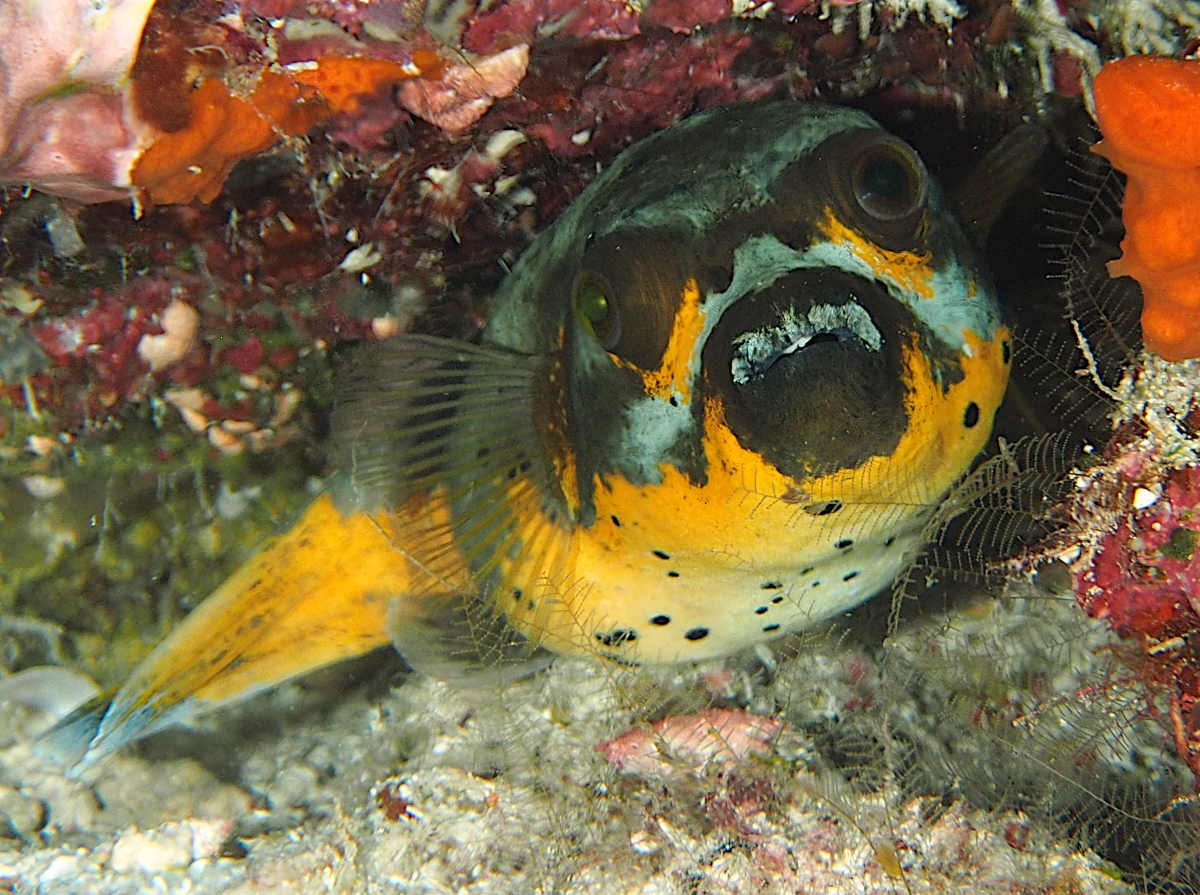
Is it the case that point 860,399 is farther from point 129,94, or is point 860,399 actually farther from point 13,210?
point 13,210

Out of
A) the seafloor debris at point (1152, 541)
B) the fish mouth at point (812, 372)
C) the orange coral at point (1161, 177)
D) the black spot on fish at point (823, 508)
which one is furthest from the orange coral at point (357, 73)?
the seafloor debris at point (1152, 541)

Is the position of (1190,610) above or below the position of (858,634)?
above

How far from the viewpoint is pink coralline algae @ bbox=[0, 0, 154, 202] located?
154cm

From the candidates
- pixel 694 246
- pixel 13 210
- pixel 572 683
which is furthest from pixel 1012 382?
pixel 13 210

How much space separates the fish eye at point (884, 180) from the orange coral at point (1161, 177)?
404mm

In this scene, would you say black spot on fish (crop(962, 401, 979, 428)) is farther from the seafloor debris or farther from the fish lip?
the fish lip

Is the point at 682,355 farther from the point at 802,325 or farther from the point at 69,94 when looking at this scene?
the point at 69,94

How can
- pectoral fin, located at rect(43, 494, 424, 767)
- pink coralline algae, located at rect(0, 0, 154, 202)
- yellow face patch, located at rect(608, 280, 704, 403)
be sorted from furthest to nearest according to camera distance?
pectoral fin, located at rect(43, 494, 424, 767)
yellow face patch, located at rect(608, 280, 704, 403)
pink coralline algae, located at rect(0, 0, 154, 202)

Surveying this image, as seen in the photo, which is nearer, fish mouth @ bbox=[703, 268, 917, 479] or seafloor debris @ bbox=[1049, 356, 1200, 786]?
fish mouth @ bbox=[703, 268, 917, 479]

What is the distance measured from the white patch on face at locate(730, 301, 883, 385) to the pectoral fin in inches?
62.5

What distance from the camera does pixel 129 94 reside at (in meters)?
1.77

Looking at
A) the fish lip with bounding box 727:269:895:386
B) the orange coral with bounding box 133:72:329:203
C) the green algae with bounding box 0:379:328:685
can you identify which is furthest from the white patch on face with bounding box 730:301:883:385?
the green algae with bounding box 0:379:328:685

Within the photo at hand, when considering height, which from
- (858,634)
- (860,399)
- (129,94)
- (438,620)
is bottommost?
(438,620)

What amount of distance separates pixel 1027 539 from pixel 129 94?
240 cm
